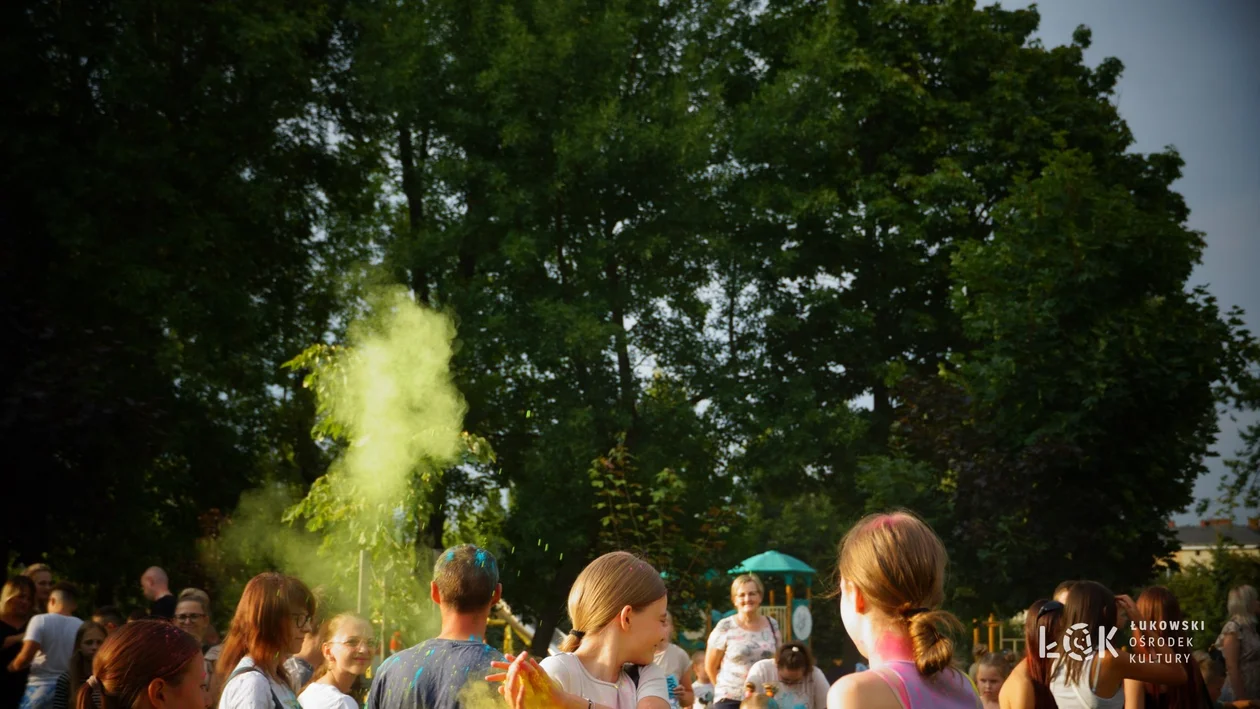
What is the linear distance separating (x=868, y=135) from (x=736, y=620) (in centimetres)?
1785

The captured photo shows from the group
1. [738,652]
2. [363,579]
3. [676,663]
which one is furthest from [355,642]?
[363,579]

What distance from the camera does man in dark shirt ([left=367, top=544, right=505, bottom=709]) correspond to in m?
4.04

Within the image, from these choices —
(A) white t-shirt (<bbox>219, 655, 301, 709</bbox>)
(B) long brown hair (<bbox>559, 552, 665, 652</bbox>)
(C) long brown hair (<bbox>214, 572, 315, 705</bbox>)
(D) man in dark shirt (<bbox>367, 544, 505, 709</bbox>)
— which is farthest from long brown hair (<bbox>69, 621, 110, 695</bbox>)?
(B) long brown hair (<bbox>559, 552, 665, 652</bbox>)

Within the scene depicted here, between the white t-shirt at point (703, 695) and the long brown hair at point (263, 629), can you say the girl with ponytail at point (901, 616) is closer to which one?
the long brown hair at point (263, 629)

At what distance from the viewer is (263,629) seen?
4277mm

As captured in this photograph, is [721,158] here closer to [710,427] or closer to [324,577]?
[710,427]

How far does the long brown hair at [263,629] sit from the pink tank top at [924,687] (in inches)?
94.6

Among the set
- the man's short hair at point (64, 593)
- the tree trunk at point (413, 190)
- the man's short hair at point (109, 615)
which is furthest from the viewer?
the tree trunk at point (413, 190)

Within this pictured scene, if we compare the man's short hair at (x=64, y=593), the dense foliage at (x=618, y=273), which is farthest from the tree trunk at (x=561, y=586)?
the man's short hair at (x=64, y=593)

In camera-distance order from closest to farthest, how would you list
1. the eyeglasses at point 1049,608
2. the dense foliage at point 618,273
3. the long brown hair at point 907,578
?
the long brown hair at point 907,578
the eyeglasses at point 1049,608
the dense foliage at point 618,273

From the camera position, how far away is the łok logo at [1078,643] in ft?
16.2

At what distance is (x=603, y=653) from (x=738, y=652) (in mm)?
5424

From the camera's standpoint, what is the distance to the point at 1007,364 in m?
18.3

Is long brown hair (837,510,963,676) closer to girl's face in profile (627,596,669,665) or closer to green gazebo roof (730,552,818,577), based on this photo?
girl's face in profile (627,596,669,665)
